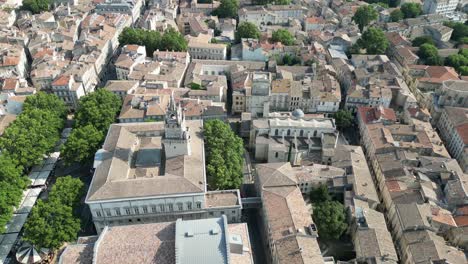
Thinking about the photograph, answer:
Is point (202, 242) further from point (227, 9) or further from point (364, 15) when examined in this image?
point (364, 15)

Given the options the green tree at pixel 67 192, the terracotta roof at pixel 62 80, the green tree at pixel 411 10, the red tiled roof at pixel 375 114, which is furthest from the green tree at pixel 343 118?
the green tree at pixel 411 10

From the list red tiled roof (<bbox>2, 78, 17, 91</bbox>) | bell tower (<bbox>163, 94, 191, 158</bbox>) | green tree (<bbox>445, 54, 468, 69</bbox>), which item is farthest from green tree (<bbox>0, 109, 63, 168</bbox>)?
green tree (<bbox>445, 54, 468, 69</bbox>)

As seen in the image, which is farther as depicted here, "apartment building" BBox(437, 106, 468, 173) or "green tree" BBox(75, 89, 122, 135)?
"green tree" BBox(75, 89, 122, 135)

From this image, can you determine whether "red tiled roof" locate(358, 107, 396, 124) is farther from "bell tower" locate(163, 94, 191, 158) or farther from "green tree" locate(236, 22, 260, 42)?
"green tree" locate(236, 22, 260, 42)

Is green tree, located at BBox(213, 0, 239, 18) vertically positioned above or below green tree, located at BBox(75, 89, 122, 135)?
above

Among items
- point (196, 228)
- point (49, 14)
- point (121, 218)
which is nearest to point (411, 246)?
point (196, 228)

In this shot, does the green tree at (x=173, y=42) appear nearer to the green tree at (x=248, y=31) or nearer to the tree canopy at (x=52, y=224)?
the green tree at (x=248, y=31)
